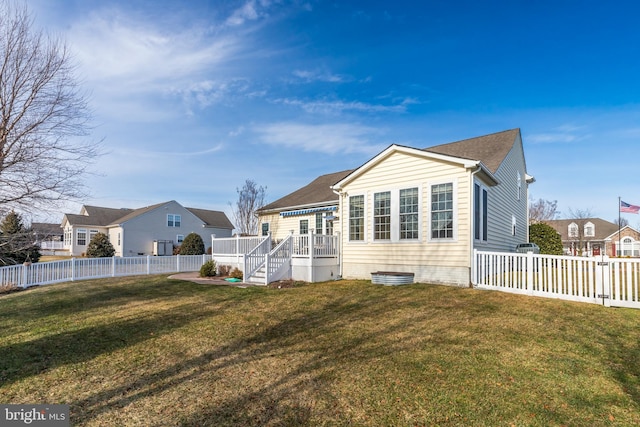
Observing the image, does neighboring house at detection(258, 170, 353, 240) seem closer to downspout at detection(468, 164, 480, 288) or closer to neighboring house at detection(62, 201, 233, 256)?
downspout at detection(468, 164, 480, 288)

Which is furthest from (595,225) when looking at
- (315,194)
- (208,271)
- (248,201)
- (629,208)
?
(208,271)

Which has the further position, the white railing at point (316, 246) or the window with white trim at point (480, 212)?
the white railing at point (316, 246)

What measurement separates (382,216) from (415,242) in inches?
63.9

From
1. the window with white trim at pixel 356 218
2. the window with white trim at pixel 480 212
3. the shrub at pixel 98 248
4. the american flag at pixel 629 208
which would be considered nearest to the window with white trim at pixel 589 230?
the american flag at pixel 629 208

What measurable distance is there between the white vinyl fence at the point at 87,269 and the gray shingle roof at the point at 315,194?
19.9 feet

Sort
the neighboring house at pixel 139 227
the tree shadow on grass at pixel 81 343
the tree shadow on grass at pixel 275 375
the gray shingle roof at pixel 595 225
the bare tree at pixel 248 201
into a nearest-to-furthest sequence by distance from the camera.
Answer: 1. the tree shadow on grass at pixel 275 375
2. the tree shadow on grass at pixel 81 343
3. the neighboring house at pixel 139 227
4. the bare tree at pixel 248 201
5. the gray shingle roof at pixel 595 225

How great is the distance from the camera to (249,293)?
10.5 meters

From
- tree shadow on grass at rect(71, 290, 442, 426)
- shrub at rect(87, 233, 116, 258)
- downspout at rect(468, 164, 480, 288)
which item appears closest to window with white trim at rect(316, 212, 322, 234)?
downspout at rect(468, 164, 480, 288)

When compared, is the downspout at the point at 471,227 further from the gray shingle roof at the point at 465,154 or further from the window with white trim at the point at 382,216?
the window with white trim at the point at 382,216

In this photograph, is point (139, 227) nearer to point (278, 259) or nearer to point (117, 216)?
point (117, 216)

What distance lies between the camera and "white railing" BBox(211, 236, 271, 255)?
600 inches

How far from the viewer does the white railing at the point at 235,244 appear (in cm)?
1524

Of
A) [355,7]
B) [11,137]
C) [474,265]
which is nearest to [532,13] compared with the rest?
[355,7]

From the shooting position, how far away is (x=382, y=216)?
12.8m
